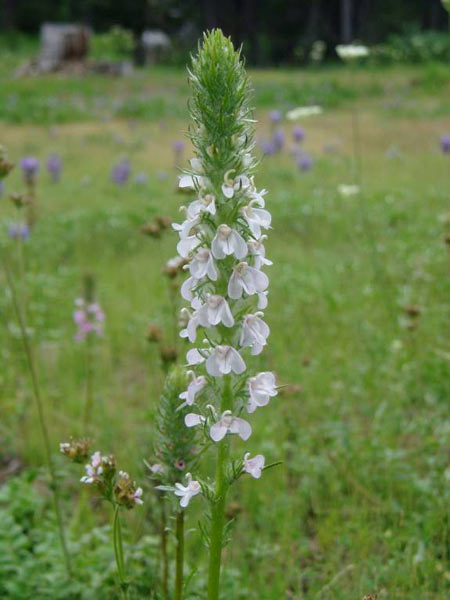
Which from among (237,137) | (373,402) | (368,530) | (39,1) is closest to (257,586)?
(368,530)

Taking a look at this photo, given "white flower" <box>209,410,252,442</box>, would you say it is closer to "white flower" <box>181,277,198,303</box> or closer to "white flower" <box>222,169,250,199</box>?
"white flower" <box>181,277,198,303</box>

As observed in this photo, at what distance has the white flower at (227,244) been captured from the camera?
4.98ft

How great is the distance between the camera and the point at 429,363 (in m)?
4.27

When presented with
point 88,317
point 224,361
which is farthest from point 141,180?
point 224,361

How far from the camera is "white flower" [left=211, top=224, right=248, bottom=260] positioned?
152 centimetres

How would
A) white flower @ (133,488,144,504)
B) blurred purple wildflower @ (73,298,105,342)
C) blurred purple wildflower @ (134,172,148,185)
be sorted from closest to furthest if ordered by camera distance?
white flower @ (133,488,144,504), blurred purple wildflower @ (73,298,105,342), blurred purple wildflower @ (134,172,148,185)

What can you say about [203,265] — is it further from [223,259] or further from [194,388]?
[194,388]

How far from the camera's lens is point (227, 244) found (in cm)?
152

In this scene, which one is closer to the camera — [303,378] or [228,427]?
[228,427]

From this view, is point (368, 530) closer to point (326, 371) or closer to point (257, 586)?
point (257, 586)

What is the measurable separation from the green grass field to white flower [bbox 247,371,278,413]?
2.48 ft

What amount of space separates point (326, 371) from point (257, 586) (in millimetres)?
1926

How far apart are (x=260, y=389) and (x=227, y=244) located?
33 cm

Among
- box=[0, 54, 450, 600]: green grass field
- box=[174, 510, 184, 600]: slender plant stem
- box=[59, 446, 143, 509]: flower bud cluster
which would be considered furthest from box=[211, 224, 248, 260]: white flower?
box=[0, 54, 450, 600]: green grass field
